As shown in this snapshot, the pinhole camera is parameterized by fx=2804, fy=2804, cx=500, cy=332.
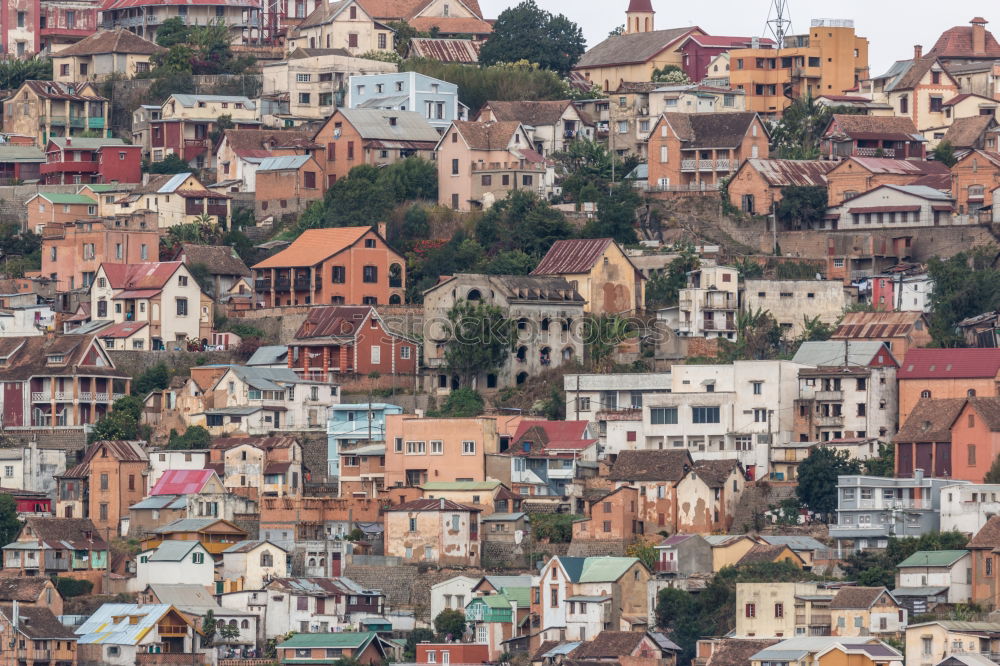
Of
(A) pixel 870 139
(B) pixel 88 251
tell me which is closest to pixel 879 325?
(A) pixel 870 139

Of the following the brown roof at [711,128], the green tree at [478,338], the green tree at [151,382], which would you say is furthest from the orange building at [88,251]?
the brown roof at [711,128]

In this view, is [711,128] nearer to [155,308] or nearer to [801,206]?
[801,206]

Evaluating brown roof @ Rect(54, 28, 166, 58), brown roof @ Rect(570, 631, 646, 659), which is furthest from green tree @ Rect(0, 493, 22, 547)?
brown roof @ Rect(54, 28, 166, 58)

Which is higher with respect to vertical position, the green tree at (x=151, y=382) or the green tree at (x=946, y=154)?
the green tree at (x=946, y=154)

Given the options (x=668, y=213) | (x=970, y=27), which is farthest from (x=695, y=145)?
(x=970, y=27)

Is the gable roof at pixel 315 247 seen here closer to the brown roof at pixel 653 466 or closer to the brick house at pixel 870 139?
the brown roof at pixel 653 466
